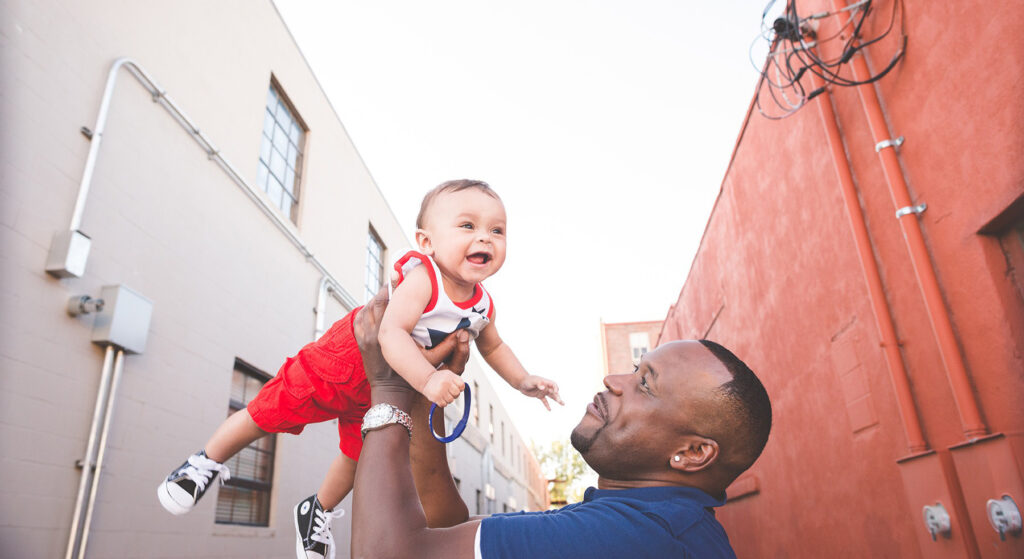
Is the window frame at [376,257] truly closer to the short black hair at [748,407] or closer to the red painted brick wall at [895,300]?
the red painted brick wall at [895,300]

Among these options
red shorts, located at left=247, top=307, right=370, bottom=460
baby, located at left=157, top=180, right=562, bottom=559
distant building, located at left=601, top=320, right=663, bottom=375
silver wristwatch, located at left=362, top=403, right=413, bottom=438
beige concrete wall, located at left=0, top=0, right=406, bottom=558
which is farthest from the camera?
distant building, located at left=601, top=320, right=663, bottom=375

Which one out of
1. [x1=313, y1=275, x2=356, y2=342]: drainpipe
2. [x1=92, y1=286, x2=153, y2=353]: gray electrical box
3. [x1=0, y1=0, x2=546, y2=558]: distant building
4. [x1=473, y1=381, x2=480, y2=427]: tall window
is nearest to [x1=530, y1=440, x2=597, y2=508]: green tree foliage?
[x1=473, y1=381, x2=480, y2=427]: tall window

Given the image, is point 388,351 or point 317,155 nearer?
point 388,351

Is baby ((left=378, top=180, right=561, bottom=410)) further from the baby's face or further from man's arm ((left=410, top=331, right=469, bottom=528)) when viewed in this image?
man's arm ((left=410, top=331, right=469, bottom=528))

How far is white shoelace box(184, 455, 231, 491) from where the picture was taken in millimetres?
2391

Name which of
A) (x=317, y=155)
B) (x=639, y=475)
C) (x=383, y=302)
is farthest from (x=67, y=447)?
(x=317, y=155)

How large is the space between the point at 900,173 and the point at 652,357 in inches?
84.3

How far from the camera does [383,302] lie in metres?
2.03

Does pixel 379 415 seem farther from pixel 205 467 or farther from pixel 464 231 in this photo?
pixel 205 467

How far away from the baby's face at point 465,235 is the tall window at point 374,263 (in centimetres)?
815

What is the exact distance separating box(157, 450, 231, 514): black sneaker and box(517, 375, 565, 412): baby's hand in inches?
49.1

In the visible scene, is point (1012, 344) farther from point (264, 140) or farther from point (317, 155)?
point (317, 155)

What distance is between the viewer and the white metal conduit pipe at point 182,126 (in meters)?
4.04

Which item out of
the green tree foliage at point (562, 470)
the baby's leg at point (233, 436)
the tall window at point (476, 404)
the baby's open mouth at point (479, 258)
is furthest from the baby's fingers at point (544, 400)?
the green tree foliage at point (562, 470)
